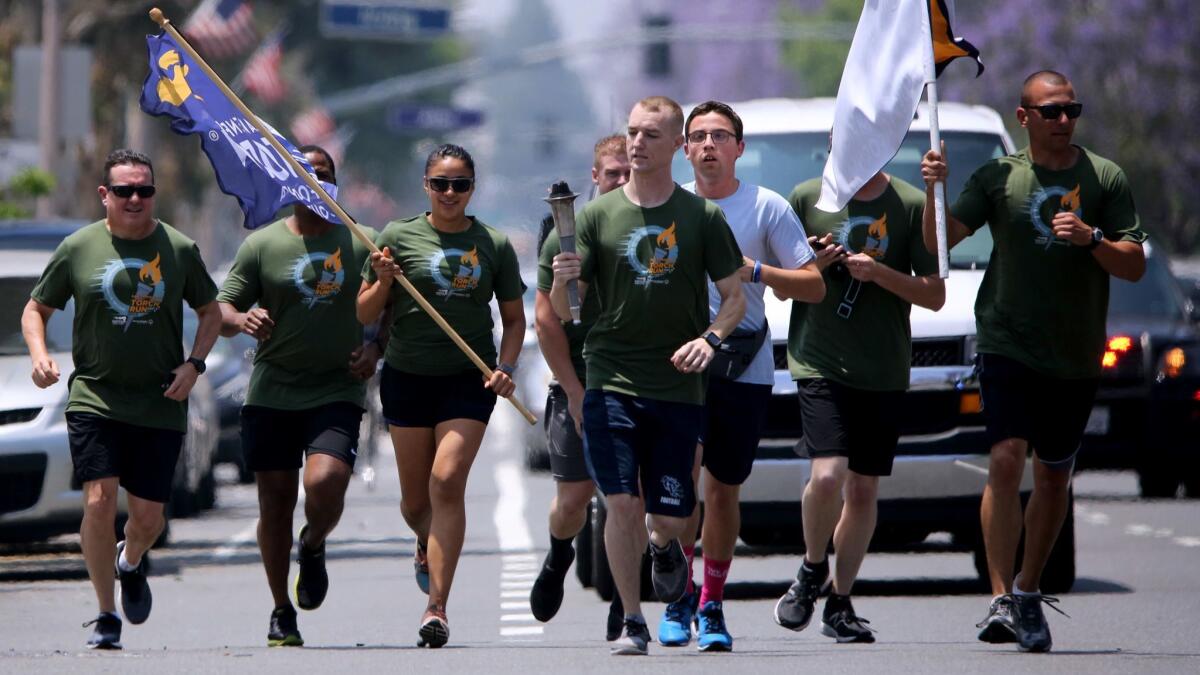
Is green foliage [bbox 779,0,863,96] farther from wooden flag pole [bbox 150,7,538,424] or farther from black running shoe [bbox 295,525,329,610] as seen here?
black running shoe [bbox 295,525,329,610]

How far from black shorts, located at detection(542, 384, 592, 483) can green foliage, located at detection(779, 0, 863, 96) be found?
69194 millimetres

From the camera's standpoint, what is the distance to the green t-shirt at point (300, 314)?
36.4ft

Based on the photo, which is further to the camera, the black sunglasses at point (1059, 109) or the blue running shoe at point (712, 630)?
the blue running shoe at point (712, 630)

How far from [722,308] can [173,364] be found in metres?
2.42

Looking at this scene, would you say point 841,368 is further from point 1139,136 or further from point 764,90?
point 764,90

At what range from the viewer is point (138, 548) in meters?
11.2

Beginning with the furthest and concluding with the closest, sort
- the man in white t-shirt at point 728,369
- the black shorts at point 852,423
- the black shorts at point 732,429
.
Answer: the black shorts at point 852,423
the black shorts at point 732,429
the man in white t-shirt at point 728,369

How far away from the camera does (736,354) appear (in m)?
10.6

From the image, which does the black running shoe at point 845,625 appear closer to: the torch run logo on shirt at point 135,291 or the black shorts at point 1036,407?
the black shorts at point 1036,407

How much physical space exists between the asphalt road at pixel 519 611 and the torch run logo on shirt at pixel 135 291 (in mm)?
1323

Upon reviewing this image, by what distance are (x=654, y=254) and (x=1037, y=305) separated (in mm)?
1510

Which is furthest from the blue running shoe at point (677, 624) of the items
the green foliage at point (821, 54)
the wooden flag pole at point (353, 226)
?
the green foliage at point (821, 54)

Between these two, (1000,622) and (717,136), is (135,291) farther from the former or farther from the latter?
(1000,622)

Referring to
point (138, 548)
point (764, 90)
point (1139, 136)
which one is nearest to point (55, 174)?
point (138, 548)
